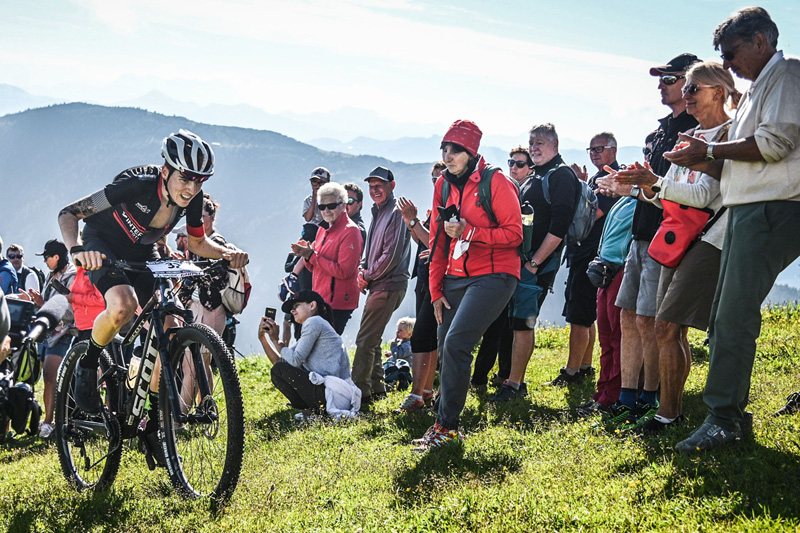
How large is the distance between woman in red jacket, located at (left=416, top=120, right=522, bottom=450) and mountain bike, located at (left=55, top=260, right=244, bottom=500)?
194 centimetres

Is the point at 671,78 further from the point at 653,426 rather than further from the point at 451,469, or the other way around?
the point at 451,469

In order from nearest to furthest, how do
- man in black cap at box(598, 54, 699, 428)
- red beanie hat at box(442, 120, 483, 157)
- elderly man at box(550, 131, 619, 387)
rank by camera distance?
man in black cap at box(598, 54, 699, 428) < red beanie hat at box(442, 120, 483, 157) < elderly man at box(550, 131, 619, 387)

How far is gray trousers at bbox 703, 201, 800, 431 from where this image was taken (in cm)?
459

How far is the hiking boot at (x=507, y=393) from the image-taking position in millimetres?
8156

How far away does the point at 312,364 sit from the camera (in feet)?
28.7

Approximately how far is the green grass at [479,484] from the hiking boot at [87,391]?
26.5 inches

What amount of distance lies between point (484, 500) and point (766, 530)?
1641mm

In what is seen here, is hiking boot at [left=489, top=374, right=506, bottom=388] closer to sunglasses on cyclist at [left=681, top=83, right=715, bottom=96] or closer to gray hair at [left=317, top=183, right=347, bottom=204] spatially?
gray hair at [left=317, top=183, right=347, bottom=204]

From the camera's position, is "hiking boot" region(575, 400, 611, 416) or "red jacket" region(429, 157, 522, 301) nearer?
"red jacket" region(429, 157, 522, 301)

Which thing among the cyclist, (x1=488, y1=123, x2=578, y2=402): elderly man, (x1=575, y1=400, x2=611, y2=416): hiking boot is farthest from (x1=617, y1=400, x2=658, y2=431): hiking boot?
the cyclist

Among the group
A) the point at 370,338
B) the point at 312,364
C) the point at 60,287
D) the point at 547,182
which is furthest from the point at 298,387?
the point at 60,287

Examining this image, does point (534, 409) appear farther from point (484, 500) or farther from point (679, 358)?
point (484, 500)

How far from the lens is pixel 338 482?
5.46m

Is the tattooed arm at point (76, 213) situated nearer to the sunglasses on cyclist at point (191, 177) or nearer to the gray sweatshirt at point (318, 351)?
the sunglasses on cyclist at point (191, 177)
